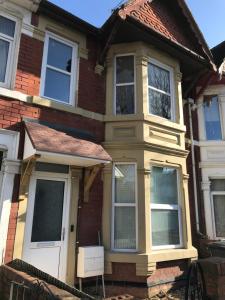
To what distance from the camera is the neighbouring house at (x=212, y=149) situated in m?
8.77

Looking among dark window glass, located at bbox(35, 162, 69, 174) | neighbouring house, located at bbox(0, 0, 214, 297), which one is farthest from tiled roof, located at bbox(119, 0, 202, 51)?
dark window glass, located at bbox(35, 162, 69, 174)

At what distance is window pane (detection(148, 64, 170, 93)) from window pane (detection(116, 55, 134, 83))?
1.62 ft

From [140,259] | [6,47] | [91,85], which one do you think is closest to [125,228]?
[140,259]

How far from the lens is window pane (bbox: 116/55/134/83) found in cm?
768

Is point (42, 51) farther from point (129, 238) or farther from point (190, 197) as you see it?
point (190, 197)

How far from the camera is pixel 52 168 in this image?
20.0 ft

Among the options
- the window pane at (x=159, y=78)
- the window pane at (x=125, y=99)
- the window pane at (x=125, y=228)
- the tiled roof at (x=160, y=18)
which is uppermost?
the tiled roof at (x=160, y=18)

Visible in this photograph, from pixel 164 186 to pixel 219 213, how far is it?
2.75 meters

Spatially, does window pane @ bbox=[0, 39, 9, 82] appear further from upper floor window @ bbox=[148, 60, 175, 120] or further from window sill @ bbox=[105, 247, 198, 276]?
window sill @ bbox=[105, 247, 198, 276]

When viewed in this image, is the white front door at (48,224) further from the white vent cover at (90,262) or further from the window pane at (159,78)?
the window pane at (159,78)

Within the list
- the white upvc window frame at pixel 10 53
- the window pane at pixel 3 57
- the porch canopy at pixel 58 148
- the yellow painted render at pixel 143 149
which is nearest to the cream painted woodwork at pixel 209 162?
the yellow painted render at pixel 143 149

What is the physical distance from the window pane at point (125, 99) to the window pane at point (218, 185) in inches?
151

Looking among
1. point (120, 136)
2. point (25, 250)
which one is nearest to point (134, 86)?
point (120, 136)

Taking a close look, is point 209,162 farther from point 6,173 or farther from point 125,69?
point 6,173
